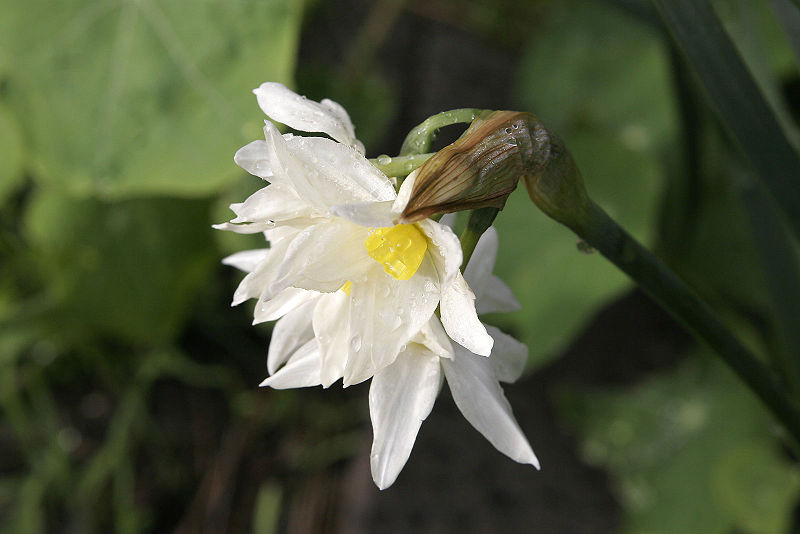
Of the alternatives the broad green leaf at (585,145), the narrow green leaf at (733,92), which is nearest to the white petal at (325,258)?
the narrow green leaf at (733,92)

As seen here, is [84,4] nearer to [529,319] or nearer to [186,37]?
[186,37]

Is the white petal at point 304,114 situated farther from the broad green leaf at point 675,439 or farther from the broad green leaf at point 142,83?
the broad green leaf at point 675,439

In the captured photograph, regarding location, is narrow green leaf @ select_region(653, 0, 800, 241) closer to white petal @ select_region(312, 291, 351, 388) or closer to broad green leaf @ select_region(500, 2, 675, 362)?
white petal @ select_region(312, 291, 351, 388)

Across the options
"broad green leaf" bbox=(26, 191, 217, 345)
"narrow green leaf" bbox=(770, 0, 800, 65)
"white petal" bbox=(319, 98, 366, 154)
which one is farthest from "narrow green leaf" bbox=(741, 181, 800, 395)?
"broad green leaf" bbox=(26, 191, 217, 345)

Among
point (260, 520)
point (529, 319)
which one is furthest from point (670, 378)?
point (260, 520)

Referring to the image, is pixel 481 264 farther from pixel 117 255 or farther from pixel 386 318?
pixel 117 255
